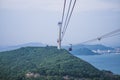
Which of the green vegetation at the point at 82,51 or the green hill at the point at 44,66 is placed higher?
the green vegetation at the point at 82,51

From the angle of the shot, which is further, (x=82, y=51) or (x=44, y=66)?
(x=82, y=51)

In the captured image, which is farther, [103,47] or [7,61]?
[103,47]

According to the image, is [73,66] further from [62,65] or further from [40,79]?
[40,79]

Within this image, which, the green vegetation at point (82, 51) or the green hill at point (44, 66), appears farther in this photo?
the green vegetation at point (82, 51)

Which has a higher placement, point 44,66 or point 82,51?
point 82,51

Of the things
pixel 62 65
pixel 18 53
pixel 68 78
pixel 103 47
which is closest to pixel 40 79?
pixel 68 78

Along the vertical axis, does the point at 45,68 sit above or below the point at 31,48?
below

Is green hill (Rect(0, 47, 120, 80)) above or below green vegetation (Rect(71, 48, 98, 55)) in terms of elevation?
below

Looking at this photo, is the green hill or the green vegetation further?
the green vegetation
